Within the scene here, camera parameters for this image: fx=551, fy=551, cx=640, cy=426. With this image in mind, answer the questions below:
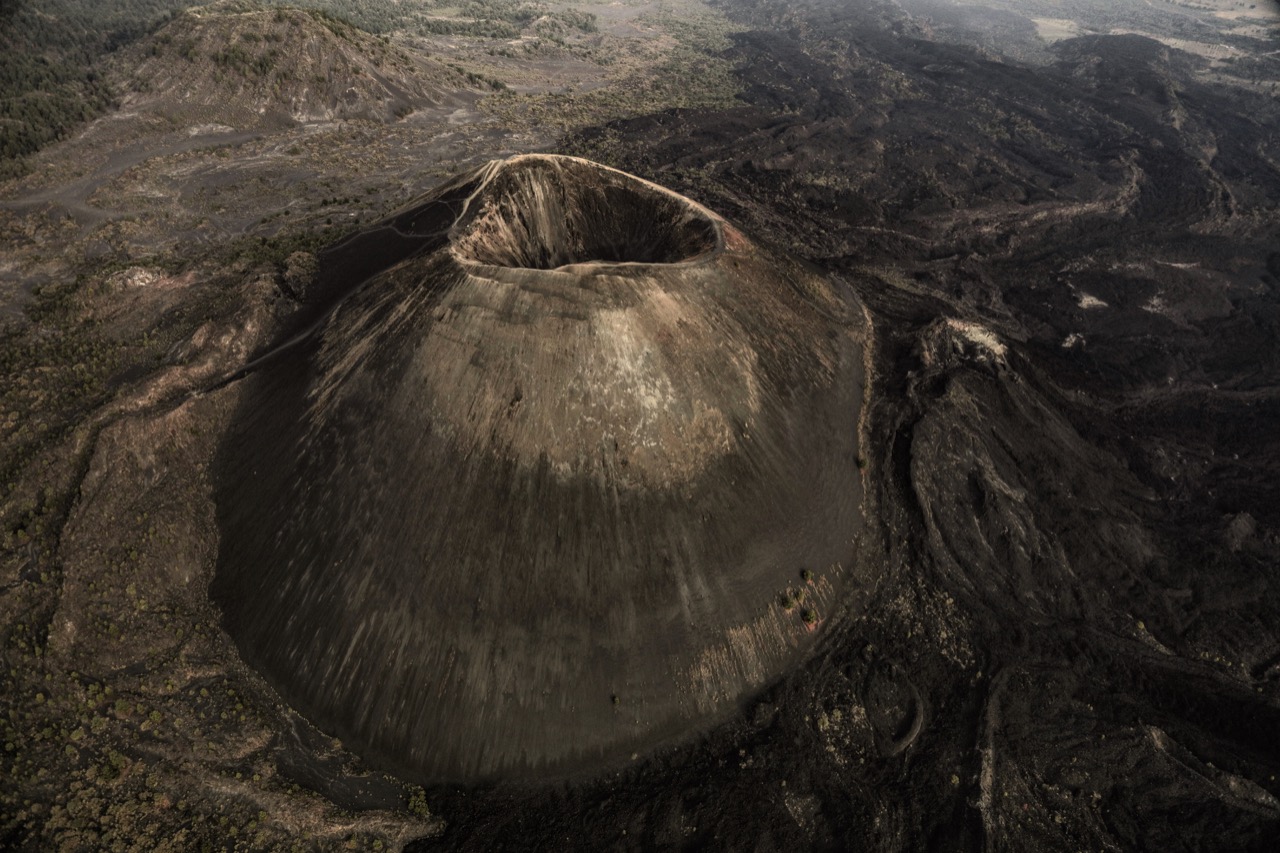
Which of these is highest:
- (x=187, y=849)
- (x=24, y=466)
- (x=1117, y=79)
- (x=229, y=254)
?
(x=1117, y=79)

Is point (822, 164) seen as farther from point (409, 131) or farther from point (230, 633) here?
point (230, 633)

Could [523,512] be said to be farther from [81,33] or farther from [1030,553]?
[81,33]

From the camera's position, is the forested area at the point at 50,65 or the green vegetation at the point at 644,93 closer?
the forested area at the point at 50,65

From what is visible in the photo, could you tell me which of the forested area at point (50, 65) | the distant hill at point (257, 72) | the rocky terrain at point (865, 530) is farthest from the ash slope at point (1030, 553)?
the forested area at point (50, 65)

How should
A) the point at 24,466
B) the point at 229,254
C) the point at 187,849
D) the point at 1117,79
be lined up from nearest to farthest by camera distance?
the point at 187,849
the point at 24,466
the point at 229,254
the point at 1117,79


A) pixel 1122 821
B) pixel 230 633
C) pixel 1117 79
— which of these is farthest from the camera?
pixel 1117 79

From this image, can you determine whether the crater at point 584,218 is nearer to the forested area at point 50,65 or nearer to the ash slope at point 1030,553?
the ash slope at point 1030,553

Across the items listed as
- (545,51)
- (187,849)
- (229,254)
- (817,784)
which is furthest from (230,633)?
(545,51)
